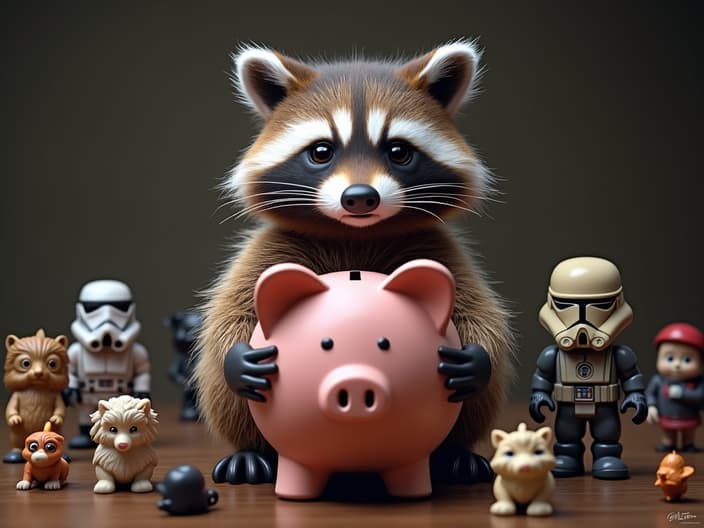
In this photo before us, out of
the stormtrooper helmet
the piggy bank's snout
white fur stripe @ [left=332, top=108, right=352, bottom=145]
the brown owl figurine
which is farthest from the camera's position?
the stormtrooper helmet

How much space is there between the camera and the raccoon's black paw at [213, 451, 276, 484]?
2244 mm

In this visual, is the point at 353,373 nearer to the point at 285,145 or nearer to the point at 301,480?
the point at 301,480

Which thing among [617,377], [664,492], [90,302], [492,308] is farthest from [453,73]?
[90,302]

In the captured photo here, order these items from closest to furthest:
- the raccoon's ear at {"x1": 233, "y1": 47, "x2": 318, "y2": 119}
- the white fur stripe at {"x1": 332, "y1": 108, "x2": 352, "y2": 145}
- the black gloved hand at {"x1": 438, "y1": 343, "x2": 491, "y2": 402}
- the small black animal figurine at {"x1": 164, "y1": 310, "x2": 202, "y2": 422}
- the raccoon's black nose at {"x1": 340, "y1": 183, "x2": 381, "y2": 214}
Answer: the black gloved hand at {"x1": 438, "y1": 343, "x2": 491, "y2": 402}
the raccoon's black nose at {"x1": 340, "y1": 183, "x2": 381, "y2": 214}
the white fur stripe at {"x1": 332, "y1": 108, "x2": 352, "y2": 145}
the raccoon's ear at {"x1": 233, "y1": 47, "x2": 318, "y2": 119}
the small black animal figurine at {"x1": 164, "y1": 310, "x2": 202, "y2": 422}

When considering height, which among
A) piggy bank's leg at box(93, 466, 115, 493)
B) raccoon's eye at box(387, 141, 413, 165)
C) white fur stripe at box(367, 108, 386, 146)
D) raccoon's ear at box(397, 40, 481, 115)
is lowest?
piggy bank's leg at box(93, 466, 115, 493)

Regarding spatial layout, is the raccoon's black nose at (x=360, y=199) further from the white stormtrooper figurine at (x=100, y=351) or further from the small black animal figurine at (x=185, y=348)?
the small black animal figurine at (x=185, y=348)

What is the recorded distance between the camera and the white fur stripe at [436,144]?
7.27 feet

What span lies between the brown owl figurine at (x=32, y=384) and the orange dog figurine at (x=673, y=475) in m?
1.31

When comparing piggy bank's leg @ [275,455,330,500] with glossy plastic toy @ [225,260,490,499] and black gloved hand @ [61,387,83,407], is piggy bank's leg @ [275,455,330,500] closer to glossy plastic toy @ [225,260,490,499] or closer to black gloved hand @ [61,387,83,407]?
glossy plastic toy @ [225,260,490,499]

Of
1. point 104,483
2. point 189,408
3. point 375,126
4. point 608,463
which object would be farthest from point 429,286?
point 189,408

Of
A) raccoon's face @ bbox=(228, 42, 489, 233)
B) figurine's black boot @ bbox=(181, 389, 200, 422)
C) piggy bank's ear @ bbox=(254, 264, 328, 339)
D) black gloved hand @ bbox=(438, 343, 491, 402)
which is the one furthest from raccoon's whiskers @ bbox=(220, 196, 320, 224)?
figurine's black boot @ bbox=(181, 389, 200, 422)

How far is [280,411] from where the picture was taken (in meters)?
1.96

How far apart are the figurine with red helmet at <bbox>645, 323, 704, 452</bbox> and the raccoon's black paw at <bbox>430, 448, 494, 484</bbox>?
0.68m

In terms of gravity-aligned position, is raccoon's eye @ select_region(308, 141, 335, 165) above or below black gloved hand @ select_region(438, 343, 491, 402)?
above
